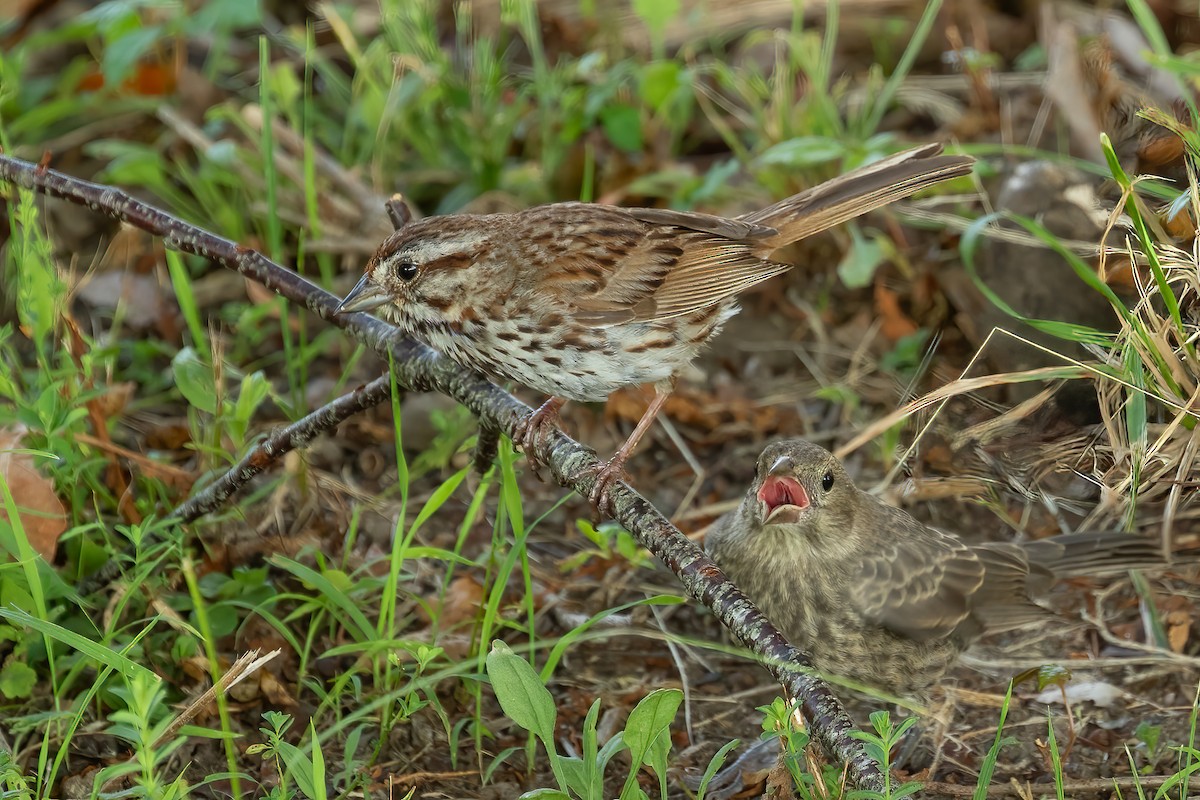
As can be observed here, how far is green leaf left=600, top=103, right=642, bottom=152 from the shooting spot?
19.8ft

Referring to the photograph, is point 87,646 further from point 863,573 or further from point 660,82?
point 660,82

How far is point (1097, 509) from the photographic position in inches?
168

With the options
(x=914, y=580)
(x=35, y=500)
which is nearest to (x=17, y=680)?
(x=35, y=500)

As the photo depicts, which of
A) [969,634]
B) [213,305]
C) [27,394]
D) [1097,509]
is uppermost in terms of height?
[27,394]

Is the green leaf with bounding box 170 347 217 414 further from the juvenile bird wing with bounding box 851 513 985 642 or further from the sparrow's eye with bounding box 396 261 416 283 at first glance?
the juvenile bird wing with bounding box 851 513 985 642

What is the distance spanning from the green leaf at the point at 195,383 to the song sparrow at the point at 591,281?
51 centimetres

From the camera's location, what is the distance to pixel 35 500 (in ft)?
13.0

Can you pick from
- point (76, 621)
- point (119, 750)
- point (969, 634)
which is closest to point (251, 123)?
point (76, 621)

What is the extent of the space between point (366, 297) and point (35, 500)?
1.12 metres

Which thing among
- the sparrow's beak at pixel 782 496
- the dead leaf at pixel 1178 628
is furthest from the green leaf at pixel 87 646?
the dead leaf at pixel 1178 628

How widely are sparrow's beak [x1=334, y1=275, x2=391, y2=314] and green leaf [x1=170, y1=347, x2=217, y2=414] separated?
0.50 meters

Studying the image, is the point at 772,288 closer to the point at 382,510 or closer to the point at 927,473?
the point at 927,473

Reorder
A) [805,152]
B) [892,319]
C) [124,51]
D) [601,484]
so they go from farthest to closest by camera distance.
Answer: [124,51] → [892,319] → [805,152] → [601,484]

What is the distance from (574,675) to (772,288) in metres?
2.25
